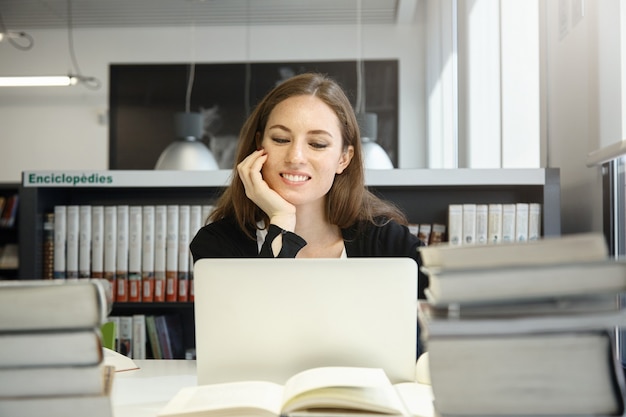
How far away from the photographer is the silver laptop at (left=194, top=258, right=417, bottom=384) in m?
1.24

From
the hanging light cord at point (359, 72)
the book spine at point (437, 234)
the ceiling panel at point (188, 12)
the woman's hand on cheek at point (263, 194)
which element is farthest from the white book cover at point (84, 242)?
the hanging light cord at point (359, 72)

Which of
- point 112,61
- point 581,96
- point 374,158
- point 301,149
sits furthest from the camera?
point 112,61

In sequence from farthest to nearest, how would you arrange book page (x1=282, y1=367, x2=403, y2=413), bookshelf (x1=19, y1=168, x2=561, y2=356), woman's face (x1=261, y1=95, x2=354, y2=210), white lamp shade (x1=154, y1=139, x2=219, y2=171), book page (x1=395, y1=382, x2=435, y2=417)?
white lamp shade (x1=154, y1=139, x2=219, y2=171), bookshelf (x1=19, y1=168, x2=561, y2=356), woman's face (x1=261, y1=95, x2=354, y2=210), book page (x1=395, y1=382, x2=435, y2=417), book page (x1=282, y1=367, x2=403, y2=413)

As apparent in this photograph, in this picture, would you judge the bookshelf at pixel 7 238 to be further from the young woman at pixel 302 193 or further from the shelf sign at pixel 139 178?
the young woman at pixel 302 193

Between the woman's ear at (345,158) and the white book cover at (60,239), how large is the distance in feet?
4.80

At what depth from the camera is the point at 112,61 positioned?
7.10 m

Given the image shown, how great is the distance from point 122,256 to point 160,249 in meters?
0.16

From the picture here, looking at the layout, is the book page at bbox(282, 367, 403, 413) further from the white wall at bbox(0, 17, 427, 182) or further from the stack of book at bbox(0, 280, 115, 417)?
the white wall at bbox(0, 17, 427, 182)

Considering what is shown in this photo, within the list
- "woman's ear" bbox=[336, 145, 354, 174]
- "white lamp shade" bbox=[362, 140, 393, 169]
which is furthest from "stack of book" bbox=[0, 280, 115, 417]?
"white lamp shade" bbox=[362, 140, 393, 169]

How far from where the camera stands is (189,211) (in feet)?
10.6

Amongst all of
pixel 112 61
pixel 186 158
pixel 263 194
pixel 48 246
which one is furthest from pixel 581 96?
pixel 112 61

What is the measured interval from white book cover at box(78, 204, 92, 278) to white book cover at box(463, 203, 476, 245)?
1595 millimetres

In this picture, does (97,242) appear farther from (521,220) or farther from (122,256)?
(521,220)

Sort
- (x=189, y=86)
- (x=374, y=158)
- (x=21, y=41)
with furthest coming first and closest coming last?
1. (x=21, y=41)
2. (x=189, y=86)
3. (x=374, y=158)
